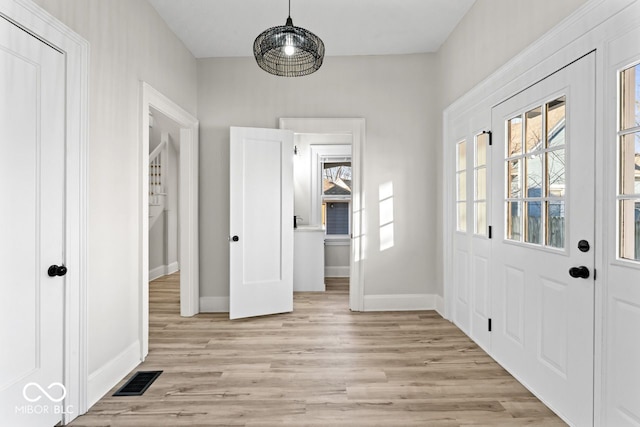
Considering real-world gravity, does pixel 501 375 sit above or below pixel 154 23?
below

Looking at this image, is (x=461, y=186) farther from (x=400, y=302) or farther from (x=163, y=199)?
(x=163, y=199)

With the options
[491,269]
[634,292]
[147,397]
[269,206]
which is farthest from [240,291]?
[634,292]

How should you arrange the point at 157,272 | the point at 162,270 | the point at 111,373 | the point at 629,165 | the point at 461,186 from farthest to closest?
1. the point at 162,270
2. the point at 157,272
3. the point at 461,186
4. the point at 111,373
5. the point at 629,165

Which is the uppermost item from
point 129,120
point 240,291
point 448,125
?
point 448,125

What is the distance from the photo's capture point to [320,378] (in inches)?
102

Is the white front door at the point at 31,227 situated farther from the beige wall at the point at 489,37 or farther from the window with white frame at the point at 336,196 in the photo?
the window with white frame at the point at 336,196

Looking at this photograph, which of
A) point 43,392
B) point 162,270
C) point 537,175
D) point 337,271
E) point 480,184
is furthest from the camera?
point 162,270

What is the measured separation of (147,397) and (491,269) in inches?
104

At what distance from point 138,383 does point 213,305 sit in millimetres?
1720

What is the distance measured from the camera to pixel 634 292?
164 centimetres

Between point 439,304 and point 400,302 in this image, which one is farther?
point 400,302

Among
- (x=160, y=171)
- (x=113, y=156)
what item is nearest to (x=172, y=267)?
(x=160, y=171)

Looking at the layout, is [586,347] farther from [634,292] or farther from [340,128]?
[340,128]

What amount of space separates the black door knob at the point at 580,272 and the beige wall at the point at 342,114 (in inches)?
90.7
